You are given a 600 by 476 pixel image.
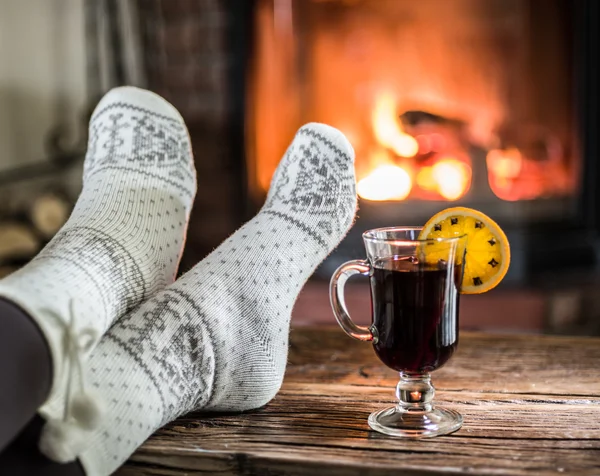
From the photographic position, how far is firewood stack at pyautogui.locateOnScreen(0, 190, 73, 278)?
6.35 ft

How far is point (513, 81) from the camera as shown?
1.83m

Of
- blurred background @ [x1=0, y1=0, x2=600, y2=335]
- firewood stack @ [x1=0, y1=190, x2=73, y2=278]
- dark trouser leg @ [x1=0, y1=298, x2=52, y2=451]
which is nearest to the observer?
dark trouser leg @ [x1=0, y1=298, x2=52, y2=451]

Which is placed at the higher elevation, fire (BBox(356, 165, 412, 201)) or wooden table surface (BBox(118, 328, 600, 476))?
fire (BBox(356, 165, 412, 201))

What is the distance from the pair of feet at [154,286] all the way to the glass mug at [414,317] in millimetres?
141

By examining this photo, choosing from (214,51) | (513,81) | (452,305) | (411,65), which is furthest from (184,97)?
(452,305)

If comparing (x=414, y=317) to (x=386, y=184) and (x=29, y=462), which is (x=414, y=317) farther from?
(x=386, y=184)

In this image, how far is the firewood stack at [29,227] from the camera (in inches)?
76.2

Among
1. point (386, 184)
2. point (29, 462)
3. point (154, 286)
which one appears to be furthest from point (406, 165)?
point (29, 462)

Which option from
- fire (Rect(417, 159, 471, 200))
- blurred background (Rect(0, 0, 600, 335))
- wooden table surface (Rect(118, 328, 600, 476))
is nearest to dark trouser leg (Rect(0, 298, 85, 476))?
wooden table surface (Rect(118, 328, 600, 476))

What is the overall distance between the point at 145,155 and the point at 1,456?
0.54 m

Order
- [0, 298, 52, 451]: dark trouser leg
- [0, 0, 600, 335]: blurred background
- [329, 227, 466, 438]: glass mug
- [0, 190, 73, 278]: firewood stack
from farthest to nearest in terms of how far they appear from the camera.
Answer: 1. [0, 190, 73, 278]: firewood stack
2. [0, 0, 600, 335]: blurred background
3. [329, 227, 466, 438]: glass mug
4. [0, 298, 52, 451]: dark trouser leg

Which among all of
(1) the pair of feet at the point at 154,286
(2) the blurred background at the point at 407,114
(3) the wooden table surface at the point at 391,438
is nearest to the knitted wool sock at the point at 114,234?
Answer: (1) the pair of feet at the point at 154,286

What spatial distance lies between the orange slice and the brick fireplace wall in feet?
3.95

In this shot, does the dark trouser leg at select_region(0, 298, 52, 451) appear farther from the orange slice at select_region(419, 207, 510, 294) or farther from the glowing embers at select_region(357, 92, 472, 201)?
the glowing embers at select_region(357, 92, 472, 201)
